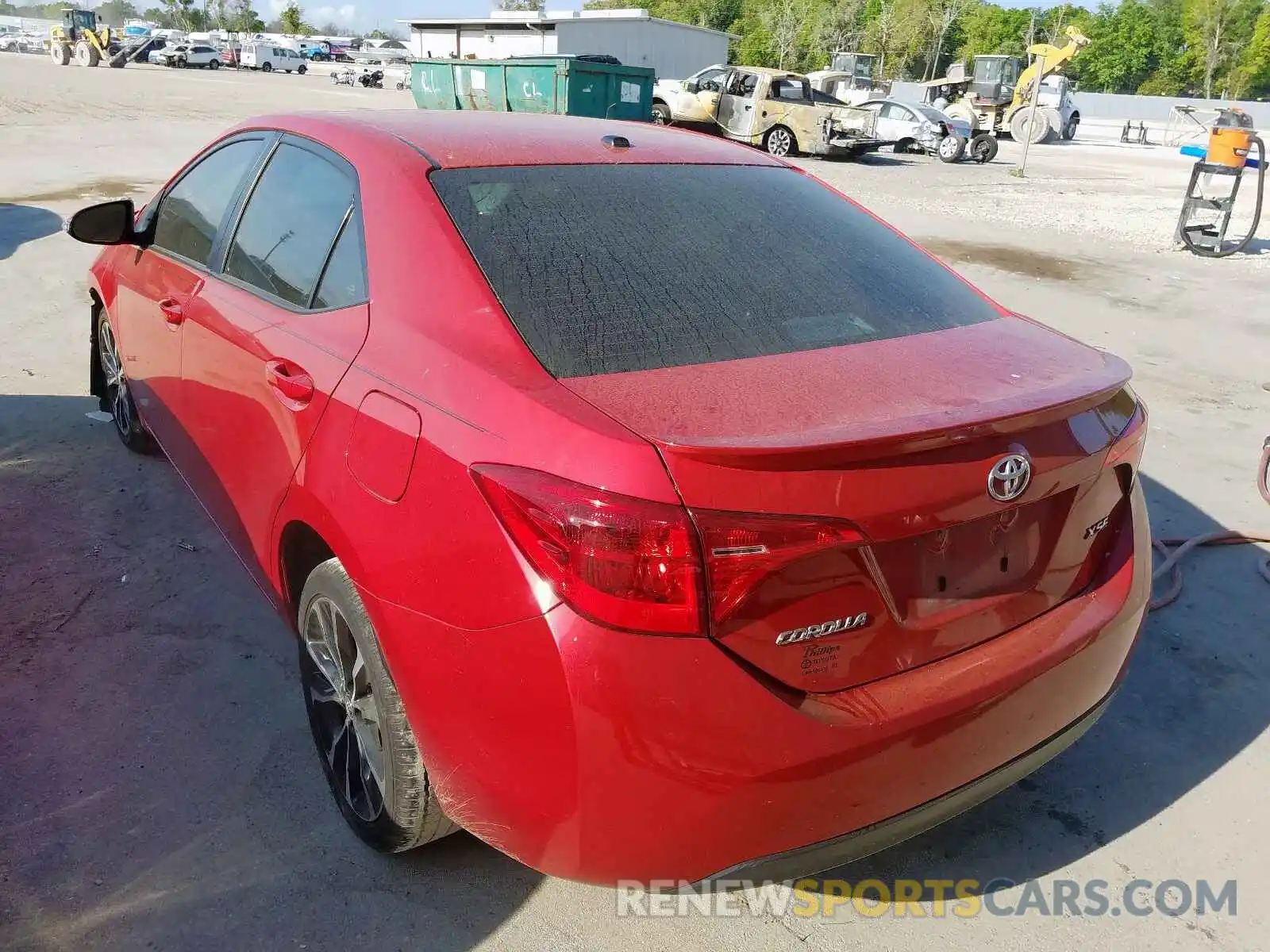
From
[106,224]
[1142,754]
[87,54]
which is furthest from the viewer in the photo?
[87,54]

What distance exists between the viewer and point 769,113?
73.0ft

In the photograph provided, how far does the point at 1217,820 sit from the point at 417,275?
261 cm

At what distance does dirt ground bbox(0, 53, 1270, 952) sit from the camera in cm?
228

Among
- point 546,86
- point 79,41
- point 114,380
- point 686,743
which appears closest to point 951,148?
point 546,86

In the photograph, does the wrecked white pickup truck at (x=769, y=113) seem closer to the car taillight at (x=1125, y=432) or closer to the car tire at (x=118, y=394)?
the car tire at (x=118, y=394)

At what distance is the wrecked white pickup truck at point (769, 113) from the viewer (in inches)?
870

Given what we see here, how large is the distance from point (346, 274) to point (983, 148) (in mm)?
26356

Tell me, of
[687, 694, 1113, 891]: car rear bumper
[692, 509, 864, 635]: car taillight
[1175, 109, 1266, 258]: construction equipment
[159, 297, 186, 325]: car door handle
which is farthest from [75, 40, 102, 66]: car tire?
[687, 694, 1113, 891]: car rear bumper

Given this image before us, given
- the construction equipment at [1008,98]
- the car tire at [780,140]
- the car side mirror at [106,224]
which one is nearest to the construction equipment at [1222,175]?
the car tire at [780,140]

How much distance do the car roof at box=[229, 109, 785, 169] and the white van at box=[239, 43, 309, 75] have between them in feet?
213

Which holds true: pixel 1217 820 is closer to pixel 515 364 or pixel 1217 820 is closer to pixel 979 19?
pixel 515 364

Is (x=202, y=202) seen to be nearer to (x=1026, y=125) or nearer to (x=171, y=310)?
(x=171, y=310)

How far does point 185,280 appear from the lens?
10.9 feet

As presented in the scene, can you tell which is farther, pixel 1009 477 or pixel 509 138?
pixel 509 138
